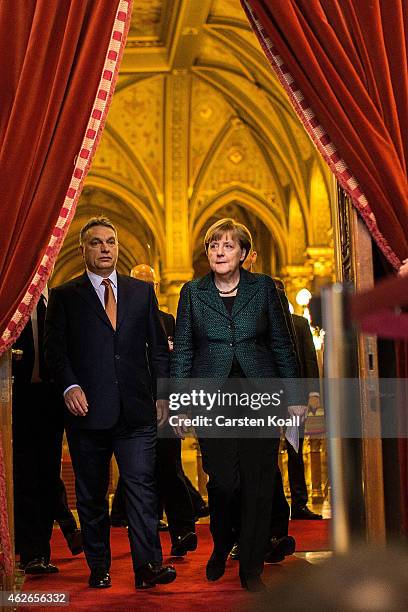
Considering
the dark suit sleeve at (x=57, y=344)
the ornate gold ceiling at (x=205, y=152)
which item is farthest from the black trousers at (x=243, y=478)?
the ornate gold ceiling at (x=205, y=152)

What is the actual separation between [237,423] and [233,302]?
1.84ft

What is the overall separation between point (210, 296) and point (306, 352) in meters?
2.47

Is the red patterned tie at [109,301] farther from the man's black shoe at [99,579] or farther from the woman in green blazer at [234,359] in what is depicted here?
the man's black shoe at [99,579]

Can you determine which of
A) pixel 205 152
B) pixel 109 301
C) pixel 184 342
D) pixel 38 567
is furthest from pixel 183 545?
pixel 205 152

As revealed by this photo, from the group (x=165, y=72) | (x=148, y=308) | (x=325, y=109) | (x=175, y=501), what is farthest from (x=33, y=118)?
(x=165, y=72)

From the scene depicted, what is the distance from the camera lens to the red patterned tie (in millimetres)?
4754

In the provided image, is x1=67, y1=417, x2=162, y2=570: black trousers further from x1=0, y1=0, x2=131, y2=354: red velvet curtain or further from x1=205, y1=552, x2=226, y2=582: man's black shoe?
x1=0, y1=0, x2=131, y2=354: red velvet curtain

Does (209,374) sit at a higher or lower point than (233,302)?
lower

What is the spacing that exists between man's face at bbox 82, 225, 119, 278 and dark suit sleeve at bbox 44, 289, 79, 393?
0.75ft

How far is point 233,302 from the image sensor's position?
15.1 feet

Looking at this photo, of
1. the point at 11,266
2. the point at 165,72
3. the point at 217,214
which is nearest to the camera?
the point at 11,266

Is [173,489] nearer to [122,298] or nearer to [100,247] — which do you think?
[122,298]

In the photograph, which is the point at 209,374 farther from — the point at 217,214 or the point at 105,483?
the point at 217,214

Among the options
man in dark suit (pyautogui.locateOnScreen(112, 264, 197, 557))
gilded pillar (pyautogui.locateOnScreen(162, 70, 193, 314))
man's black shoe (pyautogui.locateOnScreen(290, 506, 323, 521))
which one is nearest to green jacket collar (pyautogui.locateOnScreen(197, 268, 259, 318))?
man in dark suit (pyautogui.locateOnScreen(112, 264, 197, 557))
